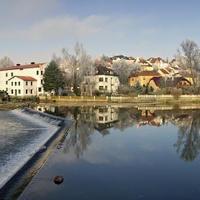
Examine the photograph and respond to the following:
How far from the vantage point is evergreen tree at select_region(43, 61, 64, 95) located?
2840 inches

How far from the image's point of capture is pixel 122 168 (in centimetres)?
1584

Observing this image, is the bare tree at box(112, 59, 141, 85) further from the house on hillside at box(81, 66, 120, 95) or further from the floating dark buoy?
the floating dark buoy

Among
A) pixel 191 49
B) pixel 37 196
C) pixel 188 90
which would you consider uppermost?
pixel 191 49

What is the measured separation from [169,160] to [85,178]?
20.7 feet

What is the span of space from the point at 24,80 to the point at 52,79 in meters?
7.87

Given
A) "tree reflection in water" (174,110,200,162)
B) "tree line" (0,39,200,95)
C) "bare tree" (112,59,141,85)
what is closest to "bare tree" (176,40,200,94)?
"tree line" (0,39,200,95)

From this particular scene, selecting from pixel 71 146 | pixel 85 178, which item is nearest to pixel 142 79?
pixel 71 146

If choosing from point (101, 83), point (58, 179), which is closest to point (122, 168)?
point (58, 179)

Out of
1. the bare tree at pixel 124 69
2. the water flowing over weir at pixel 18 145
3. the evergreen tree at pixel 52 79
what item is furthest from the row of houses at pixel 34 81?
the water flowing over weir at pixel 18 145

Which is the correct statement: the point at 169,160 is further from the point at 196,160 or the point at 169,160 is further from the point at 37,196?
the point at 37,196

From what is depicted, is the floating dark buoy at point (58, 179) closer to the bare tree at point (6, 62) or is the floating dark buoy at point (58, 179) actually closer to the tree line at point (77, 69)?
the tree line at point (77, 69)

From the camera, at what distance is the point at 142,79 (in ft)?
335

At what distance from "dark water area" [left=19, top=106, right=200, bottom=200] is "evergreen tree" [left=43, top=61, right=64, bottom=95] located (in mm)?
45953

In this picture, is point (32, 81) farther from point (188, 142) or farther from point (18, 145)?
point (188, 142)
